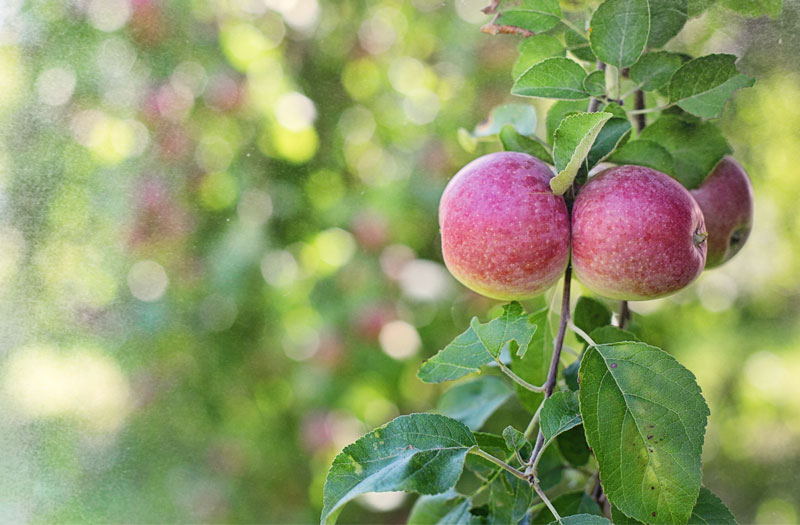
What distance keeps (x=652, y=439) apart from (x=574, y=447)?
0.52ft

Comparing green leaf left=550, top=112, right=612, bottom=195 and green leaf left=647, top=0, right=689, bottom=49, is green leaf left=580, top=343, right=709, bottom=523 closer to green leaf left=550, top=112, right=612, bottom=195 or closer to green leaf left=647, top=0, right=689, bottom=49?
green leaf left=550, top=112, right=612, bottom=195

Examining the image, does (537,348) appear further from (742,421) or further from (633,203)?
(742,421)

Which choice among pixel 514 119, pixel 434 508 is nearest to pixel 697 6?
pixel 514 119

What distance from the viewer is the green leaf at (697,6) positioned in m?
0.41

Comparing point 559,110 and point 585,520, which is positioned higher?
point 559,110

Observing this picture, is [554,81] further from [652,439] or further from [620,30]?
[652,439]

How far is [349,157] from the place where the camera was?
3.94ft

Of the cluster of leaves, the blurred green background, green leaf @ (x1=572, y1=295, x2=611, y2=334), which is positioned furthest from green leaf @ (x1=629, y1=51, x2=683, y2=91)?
the blurred green background

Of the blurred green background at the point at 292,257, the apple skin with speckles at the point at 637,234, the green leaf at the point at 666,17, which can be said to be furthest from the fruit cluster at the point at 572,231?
the blurred green background at the point at 292,257

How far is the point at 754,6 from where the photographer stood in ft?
1.38

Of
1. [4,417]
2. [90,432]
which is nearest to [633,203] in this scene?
[4,417]

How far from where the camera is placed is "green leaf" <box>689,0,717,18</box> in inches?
16.1

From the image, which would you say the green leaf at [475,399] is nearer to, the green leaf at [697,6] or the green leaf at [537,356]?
the green leaf at [537,356]

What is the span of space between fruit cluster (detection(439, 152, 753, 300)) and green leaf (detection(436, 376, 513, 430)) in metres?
0.16
